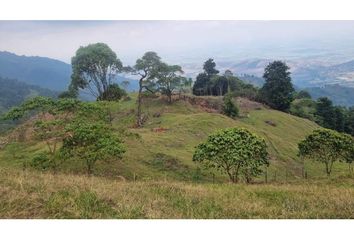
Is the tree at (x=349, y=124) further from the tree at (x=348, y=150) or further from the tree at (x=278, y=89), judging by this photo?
the tree at (x=348, y=150)

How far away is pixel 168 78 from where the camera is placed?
226 feet

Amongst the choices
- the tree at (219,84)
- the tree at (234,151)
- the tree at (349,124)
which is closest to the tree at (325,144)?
the tree at (234,151)

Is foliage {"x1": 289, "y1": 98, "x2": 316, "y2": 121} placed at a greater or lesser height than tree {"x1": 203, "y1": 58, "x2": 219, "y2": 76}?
lesser

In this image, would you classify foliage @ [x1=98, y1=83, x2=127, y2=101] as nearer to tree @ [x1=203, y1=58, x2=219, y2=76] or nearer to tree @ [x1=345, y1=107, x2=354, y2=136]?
tree @ [x1=203, y1=58, x2=219, y2=76]

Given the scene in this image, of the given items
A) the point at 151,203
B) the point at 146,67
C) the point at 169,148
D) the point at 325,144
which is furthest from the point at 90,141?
the point at 146,67

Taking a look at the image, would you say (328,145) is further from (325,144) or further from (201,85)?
(201,85)

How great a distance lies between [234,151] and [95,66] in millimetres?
47310

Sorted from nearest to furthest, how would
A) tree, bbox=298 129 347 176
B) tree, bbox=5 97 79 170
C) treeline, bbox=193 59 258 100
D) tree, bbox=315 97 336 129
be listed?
1. tree, bbox=5 97 79 170
2. tree, bbox=298 129 347 176
3. tree, bbox=315 97 336 129
4. treeline, bbox=193 59 258 100

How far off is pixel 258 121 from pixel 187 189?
59102mm

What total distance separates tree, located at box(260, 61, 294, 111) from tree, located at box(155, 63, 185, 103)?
27.9 m

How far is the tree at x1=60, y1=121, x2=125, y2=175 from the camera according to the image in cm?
2555

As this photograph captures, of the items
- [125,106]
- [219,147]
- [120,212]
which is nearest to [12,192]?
[120,212]

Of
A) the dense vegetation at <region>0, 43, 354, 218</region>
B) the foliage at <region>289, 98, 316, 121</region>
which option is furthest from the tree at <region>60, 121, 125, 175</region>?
the foliage at <region>289, 98, 316, 121</region>

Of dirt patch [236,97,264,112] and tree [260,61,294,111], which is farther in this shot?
tree [260,61,294,111]
